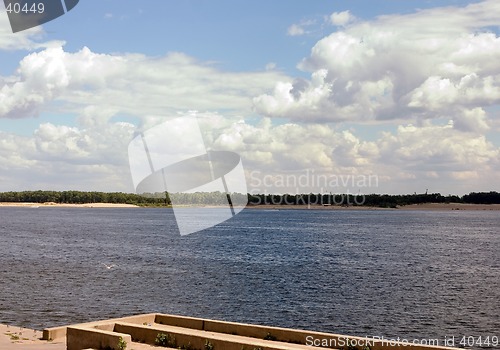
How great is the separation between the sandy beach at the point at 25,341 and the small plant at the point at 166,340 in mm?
3708

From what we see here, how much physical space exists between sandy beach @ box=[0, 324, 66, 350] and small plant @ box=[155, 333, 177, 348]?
12.2 ft

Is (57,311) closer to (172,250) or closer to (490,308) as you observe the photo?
(490,308)

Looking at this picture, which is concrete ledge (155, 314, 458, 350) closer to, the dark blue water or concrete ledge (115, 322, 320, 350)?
concrete ledge (115, 322, 320, 350)

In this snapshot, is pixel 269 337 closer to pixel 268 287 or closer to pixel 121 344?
pixel 121 344

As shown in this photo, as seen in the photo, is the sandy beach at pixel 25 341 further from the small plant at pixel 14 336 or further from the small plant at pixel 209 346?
the small plant at pixel 209 346

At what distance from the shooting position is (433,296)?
163 ft

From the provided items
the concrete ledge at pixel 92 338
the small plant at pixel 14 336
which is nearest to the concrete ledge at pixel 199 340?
the concrete ledge at pixel 92 338

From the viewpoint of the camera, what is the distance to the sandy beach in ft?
73.2

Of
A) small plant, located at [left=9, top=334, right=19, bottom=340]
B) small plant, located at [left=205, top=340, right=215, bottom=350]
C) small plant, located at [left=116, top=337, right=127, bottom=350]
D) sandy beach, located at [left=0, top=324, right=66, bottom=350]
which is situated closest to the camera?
small plant, located at [left=205, top=340, right=215, bottom=350]

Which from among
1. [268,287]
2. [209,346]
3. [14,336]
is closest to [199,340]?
[209,346]

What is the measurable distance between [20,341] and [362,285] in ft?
121

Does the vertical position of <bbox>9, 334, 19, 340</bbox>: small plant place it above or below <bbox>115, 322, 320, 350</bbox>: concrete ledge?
below

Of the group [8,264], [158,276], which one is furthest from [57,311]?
[8,264]

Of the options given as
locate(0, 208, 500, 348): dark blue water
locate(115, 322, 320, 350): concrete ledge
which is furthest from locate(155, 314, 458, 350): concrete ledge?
locate(0, 208, 500, 348): dark blue water
